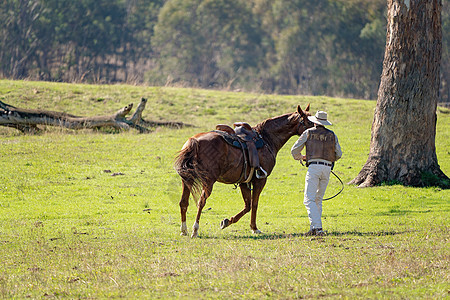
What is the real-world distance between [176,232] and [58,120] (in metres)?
15.4

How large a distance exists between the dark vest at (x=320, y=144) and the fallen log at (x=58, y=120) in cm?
1510

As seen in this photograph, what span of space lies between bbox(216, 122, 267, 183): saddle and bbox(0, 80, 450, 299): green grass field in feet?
3.69

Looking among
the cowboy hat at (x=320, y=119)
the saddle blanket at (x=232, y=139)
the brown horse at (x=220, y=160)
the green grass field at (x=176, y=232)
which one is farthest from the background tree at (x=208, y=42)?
the cowboy hat at (x=320, y=119)

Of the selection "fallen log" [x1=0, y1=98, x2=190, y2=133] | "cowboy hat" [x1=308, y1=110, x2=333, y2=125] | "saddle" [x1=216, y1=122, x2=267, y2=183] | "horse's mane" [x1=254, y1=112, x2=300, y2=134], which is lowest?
"fallen log" [x1=0, y1=98, x2=190, y2=133]

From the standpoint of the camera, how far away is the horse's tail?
10102 mm

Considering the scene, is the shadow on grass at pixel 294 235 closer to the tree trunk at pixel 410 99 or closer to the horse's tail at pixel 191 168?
the horse's tail at pixel 191 168

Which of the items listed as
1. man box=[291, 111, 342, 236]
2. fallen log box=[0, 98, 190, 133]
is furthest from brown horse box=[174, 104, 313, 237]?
fallen log box=[0, 98, 190, 133]

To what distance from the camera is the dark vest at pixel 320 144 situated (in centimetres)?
1047

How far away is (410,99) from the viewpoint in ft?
53.2

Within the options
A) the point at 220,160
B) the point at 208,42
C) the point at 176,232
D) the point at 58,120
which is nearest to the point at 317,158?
the point at 220,160

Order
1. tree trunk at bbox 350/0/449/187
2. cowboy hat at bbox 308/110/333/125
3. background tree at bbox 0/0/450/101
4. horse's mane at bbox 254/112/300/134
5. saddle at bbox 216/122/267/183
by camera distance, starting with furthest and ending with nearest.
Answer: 1. background tree at bbox 0/0/450/101
2. tree trunk at bbox 350/0/449/187
3. horse's mane at bbox 254/112/300/134
4. saddle at bbox 216/122/267/183
5. cowboy hat at bbox 308/110/333/125

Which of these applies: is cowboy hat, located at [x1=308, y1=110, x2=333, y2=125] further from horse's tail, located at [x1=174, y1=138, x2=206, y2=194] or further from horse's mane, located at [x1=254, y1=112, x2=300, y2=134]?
horse's tail, located at [x1=174, y1=138, x2=206, y2=194]

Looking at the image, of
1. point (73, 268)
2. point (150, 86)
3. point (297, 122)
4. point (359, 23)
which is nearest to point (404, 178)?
point (297, 122)

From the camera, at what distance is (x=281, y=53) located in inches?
2469
